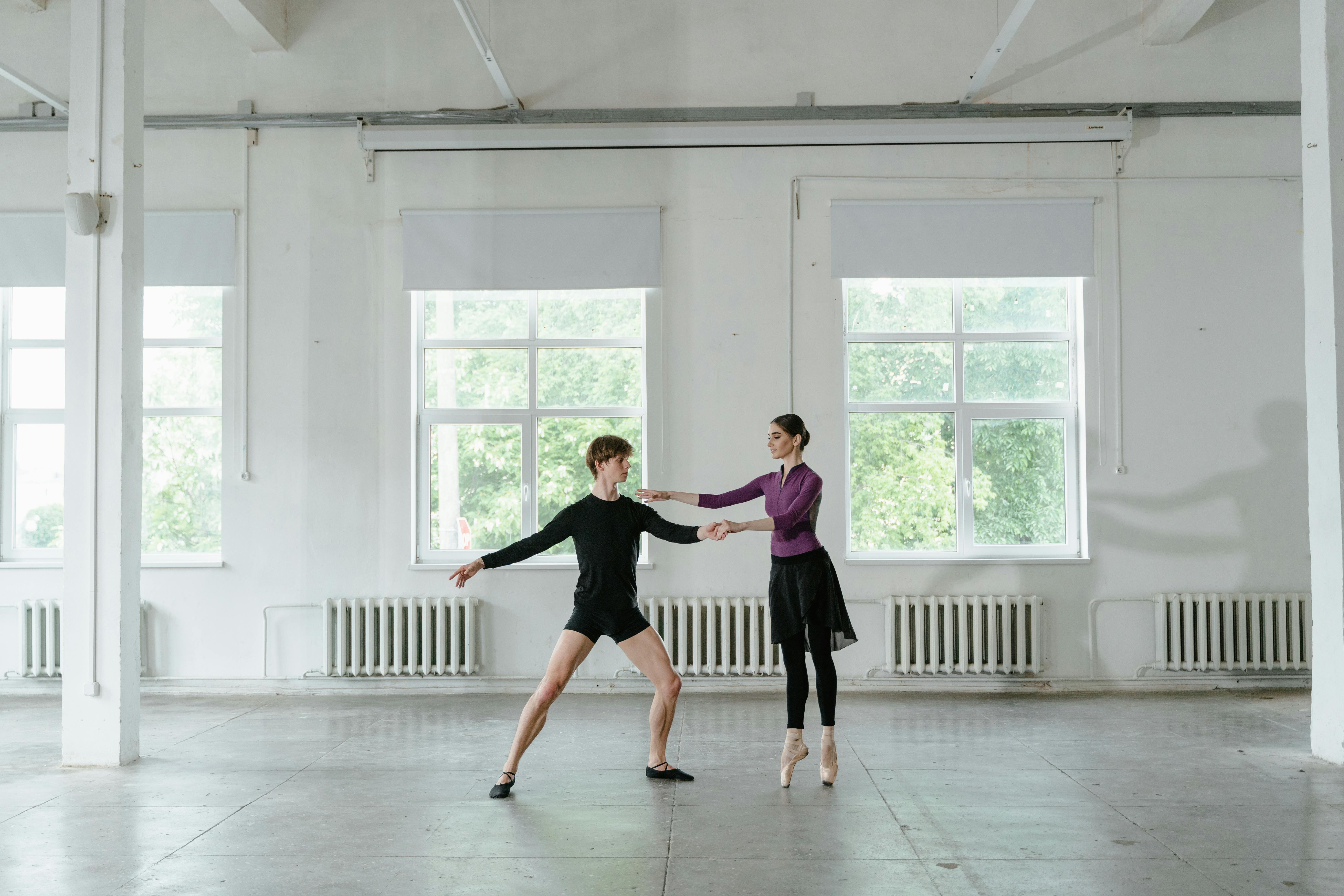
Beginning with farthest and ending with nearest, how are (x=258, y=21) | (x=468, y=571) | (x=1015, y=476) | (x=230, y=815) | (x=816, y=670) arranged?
(x=1015, y=476)
(x=258, y=21)
(x=816, y=670)
(x=468, y=571)
(x=230, y=815)

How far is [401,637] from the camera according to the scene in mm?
6359

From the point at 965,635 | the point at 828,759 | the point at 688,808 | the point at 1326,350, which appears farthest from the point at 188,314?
the point at 1326,350

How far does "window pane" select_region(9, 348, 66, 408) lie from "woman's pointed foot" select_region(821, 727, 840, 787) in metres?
5.73

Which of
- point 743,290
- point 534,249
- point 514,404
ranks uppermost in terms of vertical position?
point 534,249

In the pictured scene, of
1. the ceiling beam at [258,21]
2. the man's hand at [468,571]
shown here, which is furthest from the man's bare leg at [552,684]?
the ceiling beam at [258,21]

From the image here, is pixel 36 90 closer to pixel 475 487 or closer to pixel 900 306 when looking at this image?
pixel 475 487

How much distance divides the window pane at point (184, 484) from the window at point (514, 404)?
4.68 feet

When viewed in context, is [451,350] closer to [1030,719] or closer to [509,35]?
[509,35]

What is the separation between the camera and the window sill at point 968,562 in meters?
6.43

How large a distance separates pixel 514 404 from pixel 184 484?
7.68 feet

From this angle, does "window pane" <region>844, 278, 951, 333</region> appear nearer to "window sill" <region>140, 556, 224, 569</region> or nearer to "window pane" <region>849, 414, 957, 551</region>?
"window pane" <region>849, 414, 957, 551</region>

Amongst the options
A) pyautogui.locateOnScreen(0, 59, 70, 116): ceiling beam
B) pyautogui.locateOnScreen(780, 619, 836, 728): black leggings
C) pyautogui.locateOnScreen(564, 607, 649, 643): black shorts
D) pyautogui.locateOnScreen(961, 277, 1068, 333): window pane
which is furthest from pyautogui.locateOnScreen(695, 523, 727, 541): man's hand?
pyautogui.locateOnScreen(0, 59, 70, 116): ceiling beam

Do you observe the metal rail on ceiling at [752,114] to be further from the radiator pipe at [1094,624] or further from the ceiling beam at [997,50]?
the radiator pipe at [1094,624]

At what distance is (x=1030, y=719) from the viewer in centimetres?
555
